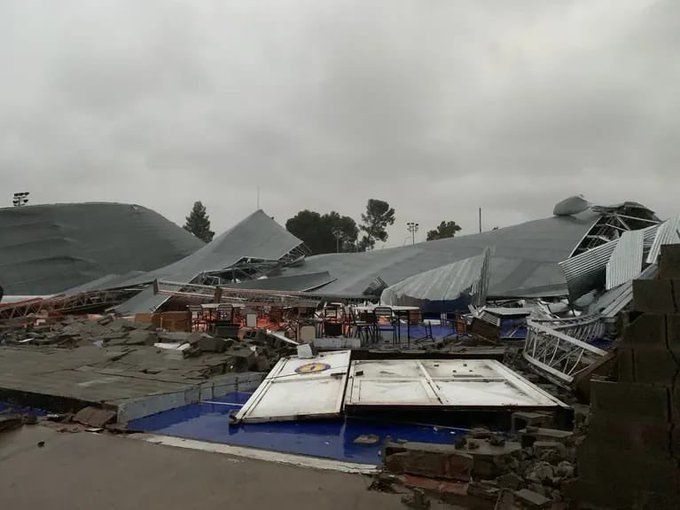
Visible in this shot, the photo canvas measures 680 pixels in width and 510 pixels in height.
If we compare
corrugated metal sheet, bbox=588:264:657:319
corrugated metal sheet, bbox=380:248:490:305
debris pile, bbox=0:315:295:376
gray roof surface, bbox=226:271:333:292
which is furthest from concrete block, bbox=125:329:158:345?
gray roof surface, bbox=226:271:333:292

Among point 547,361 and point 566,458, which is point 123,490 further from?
point 547,361

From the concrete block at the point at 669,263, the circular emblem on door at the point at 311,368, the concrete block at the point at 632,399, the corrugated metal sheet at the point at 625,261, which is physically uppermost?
the corrugated metal sheet at the point at 625,261

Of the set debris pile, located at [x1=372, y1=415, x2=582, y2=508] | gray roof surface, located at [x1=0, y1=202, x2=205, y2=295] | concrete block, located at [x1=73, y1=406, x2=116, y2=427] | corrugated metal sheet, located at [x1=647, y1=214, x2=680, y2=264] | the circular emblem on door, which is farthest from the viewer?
gray roof surface, located at [x1=0, y1=202, x2=205, y2=295]

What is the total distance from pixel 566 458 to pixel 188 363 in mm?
9291

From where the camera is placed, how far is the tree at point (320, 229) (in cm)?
9119

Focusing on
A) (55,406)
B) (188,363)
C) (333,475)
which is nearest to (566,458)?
(333,475)

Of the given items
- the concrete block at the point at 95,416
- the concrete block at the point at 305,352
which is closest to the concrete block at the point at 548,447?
the concrete block at the point at 95,416

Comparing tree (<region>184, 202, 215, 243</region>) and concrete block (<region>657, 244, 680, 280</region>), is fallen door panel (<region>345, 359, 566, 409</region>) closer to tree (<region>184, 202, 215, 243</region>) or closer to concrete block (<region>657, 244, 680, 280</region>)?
concrete block (<region>657, 244, 680, 280</region>)

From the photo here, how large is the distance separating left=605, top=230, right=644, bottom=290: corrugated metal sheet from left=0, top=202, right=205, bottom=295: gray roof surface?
57.8 meters

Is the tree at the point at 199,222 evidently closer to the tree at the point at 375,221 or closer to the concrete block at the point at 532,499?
the tree at the point at 375,221

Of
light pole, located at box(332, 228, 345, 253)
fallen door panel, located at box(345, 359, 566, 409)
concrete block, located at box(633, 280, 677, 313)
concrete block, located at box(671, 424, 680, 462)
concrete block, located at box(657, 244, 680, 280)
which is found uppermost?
light pole, located at box(332, 228, 345, 253)

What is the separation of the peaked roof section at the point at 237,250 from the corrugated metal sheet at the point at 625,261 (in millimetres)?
32872

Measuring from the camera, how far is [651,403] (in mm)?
3572

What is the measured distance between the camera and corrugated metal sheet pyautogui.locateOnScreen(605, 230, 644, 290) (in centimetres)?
1694
